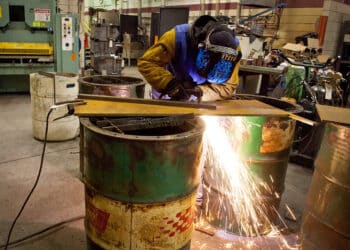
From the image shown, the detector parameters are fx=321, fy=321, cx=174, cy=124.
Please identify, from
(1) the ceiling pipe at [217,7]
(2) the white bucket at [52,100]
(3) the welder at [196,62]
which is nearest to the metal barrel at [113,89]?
(3) the welder at [196,62]

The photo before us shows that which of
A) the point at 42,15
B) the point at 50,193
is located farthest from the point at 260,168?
the point at 42,15

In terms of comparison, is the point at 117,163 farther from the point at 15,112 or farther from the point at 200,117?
the point at 15,112

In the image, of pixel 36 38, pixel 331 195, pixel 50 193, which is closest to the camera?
pixel 331 195

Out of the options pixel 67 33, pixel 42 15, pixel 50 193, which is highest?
pixel 42 15

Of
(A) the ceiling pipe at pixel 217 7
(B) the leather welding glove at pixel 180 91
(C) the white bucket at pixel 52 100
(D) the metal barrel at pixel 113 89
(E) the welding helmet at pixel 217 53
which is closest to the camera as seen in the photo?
(E) the welding helmet at pixel 217 53

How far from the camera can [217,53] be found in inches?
86.4

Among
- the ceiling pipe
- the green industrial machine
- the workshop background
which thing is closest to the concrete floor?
the workshop background

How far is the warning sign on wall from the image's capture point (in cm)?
598

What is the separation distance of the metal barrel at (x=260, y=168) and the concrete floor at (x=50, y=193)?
20 centimetres

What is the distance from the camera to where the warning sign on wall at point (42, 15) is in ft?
19.6

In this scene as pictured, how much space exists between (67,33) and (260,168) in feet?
16.1

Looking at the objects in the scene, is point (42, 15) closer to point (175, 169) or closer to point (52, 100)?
point (52, 100)

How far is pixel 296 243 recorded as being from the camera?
2.67 m

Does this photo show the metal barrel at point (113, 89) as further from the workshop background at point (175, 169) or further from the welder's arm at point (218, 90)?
the welder's arm at point (218, 90)
